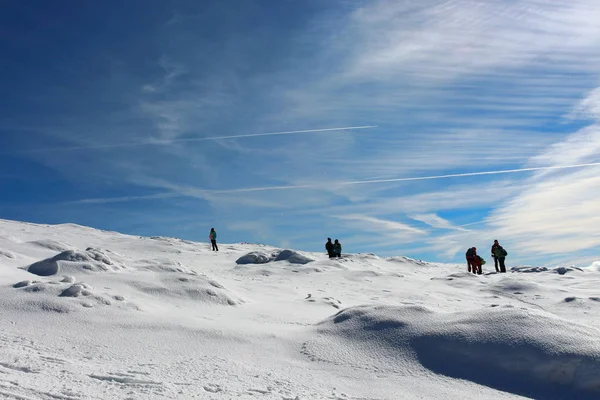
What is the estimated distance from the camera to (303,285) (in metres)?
13.2

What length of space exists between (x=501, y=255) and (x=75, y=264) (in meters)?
17.8

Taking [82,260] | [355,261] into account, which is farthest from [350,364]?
[355,261]

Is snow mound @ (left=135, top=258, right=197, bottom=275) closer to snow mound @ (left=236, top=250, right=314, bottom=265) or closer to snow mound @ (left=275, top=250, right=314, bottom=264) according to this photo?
snow mound @ (left=236, top=250, right=314, bottom=265)

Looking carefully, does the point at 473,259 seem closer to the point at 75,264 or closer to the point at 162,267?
the point at 162,267

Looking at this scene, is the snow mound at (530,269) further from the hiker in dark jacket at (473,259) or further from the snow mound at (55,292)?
the snow mound at (55,292)

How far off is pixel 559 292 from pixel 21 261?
14.2m

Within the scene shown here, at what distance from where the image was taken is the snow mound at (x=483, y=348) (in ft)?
15.8

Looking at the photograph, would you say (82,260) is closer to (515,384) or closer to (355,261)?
(515,384)

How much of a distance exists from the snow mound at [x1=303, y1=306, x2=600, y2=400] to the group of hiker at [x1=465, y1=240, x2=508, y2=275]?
47.7 ft

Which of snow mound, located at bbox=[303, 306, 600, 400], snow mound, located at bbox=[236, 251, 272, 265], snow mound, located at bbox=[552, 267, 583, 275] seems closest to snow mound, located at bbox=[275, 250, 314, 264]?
snow mound, located at bbox=[236, 251, 272, 265]

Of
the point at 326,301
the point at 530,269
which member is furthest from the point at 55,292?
the point at 530,269

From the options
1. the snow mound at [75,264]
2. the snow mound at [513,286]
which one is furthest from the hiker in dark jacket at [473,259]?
the snow mound at [75,264]

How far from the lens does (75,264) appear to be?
30.6ft

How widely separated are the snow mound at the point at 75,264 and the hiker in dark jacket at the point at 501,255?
16802 mm
